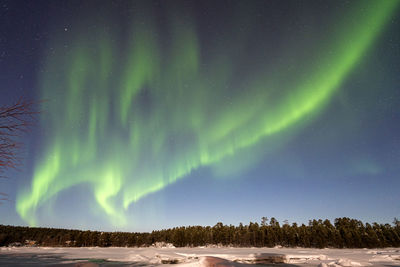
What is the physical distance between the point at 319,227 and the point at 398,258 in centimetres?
7266

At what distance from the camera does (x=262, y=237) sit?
100 metres

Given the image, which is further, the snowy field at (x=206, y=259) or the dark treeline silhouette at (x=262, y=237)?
the dark treeline silhouette at (x=262, y=237)

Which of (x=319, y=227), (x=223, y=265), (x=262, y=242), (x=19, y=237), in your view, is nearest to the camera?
(x=223, y=265)

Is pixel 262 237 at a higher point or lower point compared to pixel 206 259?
lower

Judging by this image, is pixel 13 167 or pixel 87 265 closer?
pixel 13 167

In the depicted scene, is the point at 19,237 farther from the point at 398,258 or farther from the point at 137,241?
the point at 398,258

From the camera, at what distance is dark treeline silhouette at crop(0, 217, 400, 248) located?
3332 inches

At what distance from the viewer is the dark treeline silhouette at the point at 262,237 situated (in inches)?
3332

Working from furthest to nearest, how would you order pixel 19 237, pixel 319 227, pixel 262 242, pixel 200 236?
pixel 19 237, pixel 200 236, pixel 262 242, pixel 319 227

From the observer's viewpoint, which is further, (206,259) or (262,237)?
(262,237)

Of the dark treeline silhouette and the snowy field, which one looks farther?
the dark treeline silhouette

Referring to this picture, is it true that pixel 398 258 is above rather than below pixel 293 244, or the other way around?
above

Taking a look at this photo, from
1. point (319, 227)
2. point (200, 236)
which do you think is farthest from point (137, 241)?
point (319, 227)

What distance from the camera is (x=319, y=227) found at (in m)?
90.5
